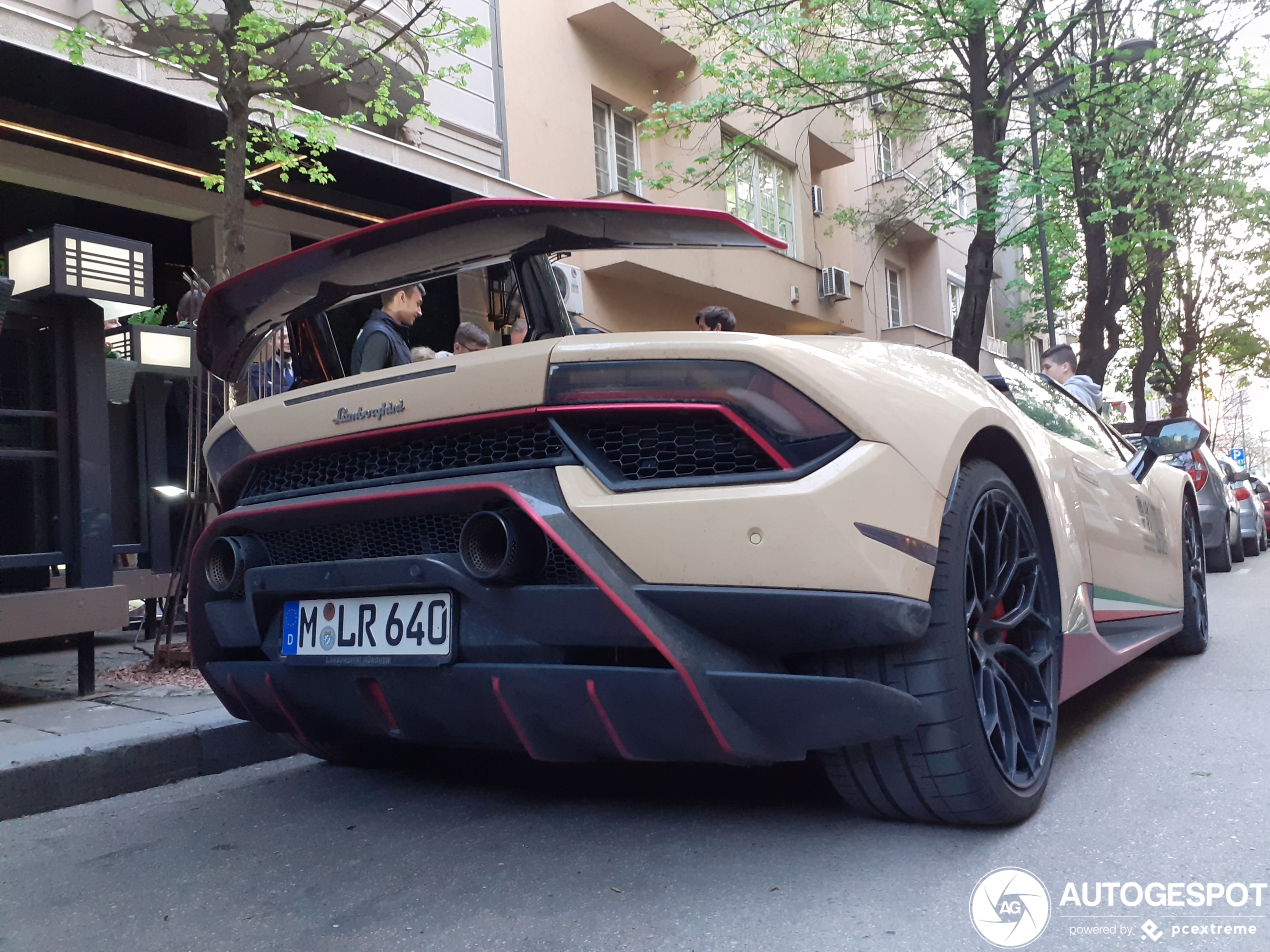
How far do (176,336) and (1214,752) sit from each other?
5.60 metres

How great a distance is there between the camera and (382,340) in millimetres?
3514

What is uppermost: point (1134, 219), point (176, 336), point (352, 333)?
point (1134, 219)

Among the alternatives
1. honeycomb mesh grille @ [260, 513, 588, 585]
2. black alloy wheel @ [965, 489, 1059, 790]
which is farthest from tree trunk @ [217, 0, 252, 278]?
black alloy wheel @ [965, 489, 1059, 790]

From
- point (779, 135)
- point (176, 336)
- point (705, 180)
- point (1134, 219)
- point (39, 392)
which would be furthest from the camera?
point (779, 135)

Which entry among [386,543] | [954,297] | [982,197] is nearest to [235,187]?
[386,543]

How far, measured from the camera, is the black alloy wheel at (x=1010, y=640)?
2516 millimetres

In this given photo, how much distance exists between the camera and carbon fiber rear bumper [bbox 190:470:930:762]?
2.16m

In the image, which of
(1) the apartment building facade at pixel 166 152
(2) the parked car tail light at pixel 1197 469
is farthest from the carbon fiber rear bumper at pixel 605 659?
(2) the parked car tail light at pixel 1197 469

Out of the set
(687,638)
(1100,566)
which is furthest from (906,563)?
(1100,566)

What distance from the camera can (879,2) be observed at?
1184cm

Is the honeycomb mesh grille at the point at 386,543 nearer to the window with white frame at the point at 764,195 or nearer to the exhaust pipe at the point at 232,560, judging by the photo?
the exhaust pipe at the point at 232,560

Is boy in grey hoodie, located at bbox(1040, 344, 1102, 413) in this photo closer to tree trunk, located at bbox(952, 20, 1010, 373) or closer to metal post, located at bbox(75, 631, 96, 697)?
tree trunk, located at bbox(952, 20, 1010, 373)

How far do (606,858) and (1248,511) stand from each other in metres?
13.6

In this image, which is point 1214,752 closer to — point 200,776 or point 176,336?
point 200,776
